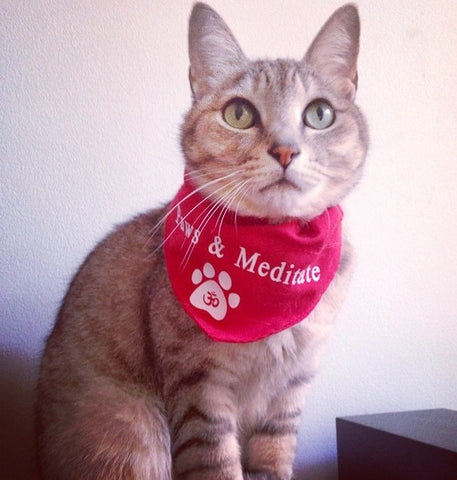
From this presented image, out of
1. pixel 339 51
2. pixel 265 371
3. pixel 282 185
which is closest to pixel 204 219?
pixel 282 185

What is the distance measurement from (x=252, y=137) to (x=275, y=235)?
0.16 metres

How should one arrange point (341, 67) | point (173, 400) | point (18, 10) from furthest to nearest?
point (18, 10), point (341, 67), point (173, 400)

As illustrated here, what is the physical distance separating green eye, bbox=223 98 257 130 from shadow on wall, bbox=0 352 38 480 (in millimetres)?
632

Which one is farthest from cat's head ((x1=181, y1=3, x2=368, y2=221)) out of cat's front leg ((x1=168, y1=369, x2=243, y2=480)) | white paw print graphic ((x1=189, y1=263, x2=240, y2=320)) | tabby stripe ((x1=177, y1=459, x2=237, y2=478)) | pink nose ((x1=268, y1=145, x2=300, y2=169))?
tabby stripe ((x1=177, y1=459, x2=237, y2=478))

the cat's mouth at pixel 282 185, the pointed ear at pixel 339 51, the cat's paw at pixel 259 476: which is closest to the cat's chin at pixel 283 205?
the cat's mouth at pixel 282 185

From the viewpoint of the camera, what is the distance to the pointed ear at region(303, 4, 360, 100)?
0.91 metres

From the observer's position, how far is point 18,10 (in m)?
1.03

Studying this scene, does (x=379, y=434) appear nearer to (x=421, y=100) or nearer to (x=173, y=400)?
(x=173, y=400)

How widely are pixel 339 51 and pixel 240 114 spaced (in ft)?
0.74

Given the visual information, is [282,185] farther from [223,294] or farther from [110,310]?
[110,310]

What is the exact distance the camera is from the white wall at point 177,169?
41.2 inches

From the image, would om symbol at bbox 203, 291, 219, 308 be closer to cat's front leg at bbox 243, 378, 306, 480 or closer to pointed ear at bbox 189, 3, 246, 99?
cat's front leg at bbox 243, 378, 306, 480

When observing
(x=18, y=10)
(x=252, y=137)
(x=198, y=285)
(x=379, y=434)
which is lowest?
(x=379, y=434)

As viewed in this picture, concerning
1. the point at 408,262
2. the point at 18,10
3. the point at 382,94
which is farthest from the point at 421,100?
the point at 18,10
